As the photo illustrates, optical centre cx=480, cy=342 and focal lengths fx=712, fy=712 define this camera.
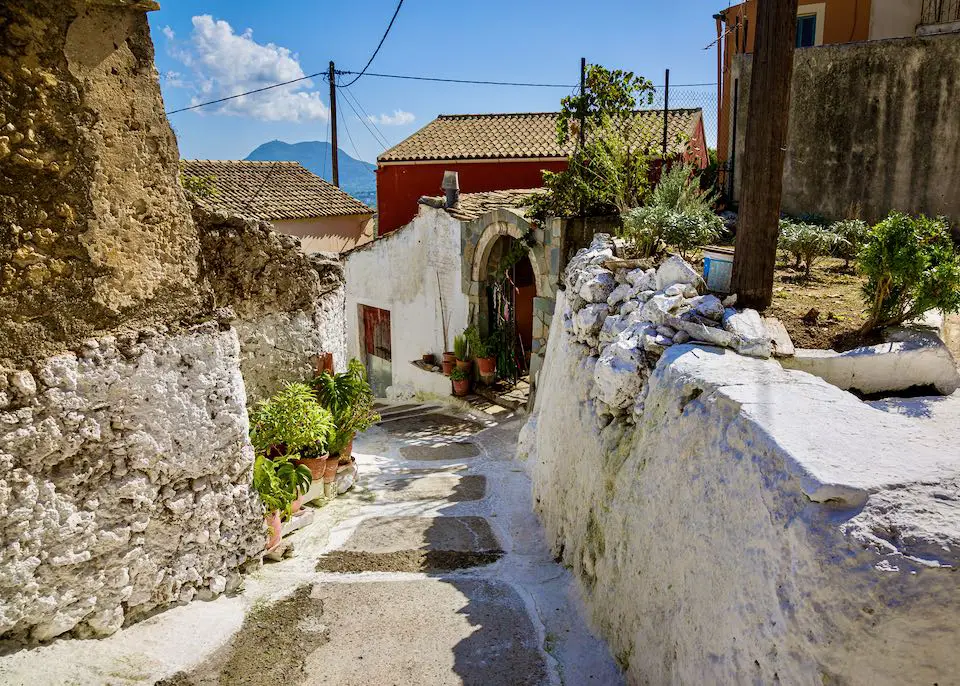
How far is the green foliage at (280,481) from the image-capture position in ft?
15.7

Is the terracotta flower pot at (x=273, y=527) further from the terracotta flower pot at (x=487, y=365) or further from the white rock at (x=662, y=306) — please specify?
the terracotta flower pot at (x=487, y=365)

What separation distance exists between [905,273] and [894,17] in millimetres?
11327

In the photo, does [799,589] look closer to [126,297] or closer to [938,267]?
[938,267]

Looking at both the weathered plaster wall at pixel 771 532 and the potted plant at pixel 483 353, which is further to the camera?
the potted plant at pixel 483 353

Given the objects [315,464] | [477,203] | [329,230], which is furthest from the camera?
[329,230]

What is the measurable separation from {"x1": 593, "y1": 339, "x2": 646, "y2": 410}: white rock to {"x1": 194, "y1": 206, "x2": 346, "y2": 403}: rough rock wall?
253 centimetres

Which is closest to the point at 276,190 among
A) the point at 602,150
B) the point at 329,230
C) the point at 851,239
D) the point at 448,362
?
the point at 329,230

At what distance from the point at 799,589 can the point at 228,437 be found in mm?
3173

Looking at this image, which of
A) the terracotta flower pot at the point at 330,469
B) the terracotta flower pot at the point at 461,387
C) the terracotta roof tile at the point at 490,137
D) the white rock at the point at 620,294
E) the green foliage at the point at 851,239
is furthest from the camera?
the terracotta roof tile at the point at 490,137

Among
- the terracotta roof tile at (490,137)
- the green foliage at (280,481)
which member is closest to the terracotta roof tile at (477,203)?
the terracotta roof tile at (490,137)

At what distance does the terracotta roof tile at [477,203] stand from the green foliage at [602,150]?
2.21 m

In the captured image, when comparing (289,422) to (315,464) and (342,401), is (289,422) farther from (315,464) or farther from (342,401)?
(342,401)

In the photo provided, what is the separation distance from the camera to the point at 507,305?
39.5 feet

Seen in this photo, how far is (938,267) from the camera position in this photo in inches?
160
